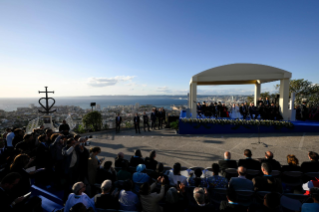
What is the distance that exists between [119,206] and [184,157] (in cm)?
384

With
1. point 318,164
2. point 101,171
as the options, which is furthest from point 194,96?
point 101,171

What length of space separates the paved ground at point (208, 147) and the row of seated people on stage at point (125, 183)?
2296 millimetres

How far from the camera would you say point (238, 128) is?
29.9 ft

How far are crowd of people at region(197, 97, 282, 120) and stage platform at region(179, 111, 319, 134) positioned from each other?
53.0 inches

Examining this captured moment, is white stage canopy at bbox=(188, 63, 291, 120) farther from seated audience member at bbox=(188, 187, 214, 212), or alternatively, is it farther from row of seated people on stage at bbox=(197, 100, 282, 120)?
seated audience member at bbox=(188, 187, 214, 212)

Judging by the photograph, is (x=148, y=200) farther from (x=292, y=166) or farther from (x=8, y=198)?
(x=292, y=166)

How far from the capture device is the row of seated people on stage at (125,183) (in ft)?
6.98

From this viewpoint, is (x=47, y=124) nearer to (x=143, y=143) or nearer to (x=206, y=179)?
(x=143, y=143)

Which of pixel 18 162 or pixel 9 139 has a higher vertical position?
pixel 18 162

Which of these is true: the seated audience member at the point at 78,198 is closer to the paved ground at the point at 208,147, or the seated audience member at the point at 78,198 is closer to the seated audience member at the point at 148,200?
the seated audience member at the point at 148,200

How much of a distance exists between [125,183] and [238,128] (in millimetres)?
8658

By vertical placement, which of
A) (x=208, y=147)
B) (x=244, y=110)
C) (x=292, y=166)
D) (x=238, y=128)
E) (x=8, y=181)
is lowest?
(x=208, y=147)

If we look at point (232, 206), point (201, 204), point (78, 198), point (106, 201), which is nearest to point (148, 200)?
point (106, 201)

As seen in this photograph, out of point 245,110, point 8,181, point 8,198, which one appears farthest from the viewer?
point 245,110
